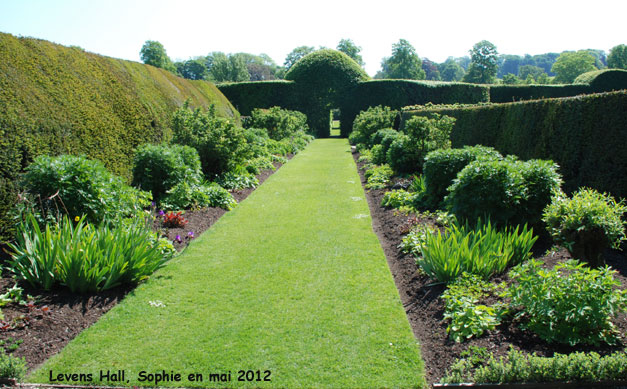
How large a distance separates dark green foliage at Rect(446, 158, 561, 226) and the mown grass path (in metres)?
1.63

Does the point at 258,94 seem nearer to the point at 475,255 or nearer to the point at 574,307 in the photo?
the point at 475,255

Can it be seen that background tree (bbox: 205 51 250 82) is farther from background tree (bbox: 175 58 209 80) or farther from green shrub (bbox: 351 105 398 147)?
green shrub (bbox: 351 105 398 147)

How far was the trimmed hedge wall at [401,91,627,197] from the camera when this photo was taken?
18.4 ft

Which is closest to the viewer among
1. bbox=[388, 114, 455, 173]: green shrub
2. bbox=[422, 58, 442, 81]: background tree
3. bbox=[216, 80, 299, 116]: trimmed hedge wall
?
bbox=[388, 114, 455, 173]: green shrub

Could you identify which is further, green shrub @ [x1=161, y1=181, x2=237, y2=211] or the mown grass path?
green shrub @ [x1=161, y1=181, x2=237, y2=211]

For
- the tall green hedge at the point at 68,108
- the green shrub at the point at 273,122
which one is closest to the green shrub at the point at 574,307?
the tall green hedge at the point at 68,108

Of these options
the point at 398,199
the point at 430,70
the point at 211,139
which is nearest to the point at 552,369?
the point at 398,199

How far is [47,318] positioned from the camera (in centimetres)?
374

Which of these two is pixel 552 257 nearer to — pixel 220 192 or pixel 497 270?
pixel 497 270

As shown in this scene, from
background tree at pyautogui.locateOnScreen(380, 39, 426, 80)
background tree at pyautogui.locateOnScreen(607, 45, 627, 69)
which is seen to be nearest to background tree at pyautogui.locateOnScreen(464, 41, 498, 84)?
background tree at pyautogui.locateOnScreen(380, 39, 426, 80)

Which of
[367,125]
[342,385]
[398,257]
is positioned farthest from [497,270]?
[367,125]

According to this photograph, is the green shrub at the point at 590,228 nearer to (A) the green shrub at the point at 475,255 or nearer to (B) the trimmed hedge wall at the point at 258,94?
(A) the green shrub at the point at 475,255

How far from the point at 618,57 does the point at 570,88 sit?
4384 centimetres

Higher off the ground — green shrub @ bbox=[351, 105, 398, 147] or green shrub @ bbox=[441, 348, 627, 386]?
green shrub @ bbox=[351, 105, 398, 147]
